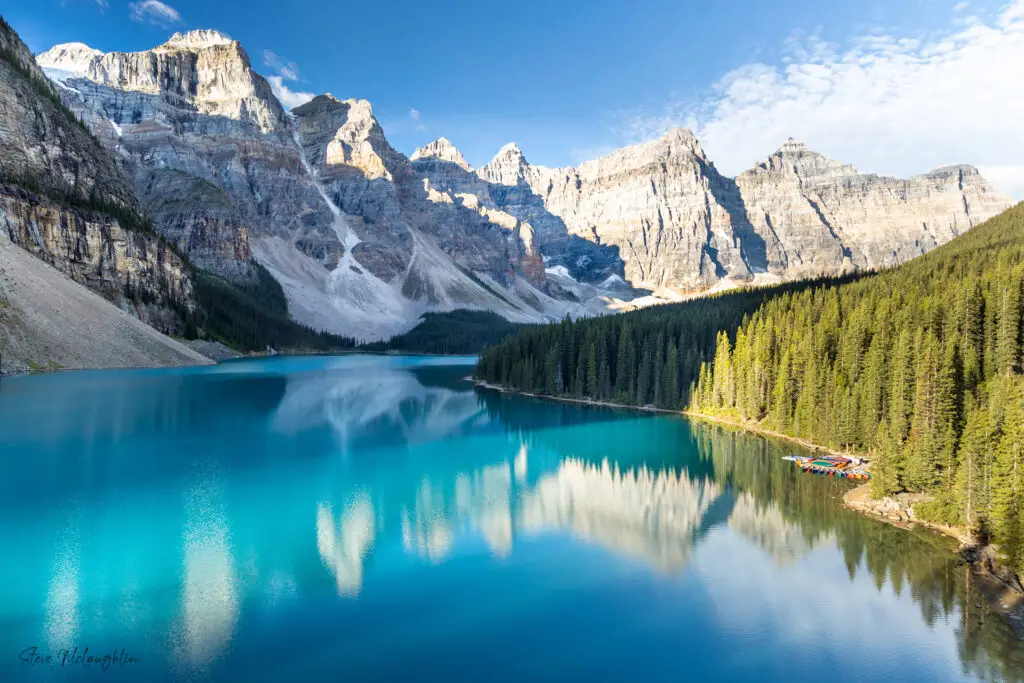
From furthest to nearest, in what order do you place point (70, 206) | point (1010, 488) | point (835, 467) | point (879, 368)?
point (70, 206) → point (879, 368) → point (835, 467) → point (1010, 488)

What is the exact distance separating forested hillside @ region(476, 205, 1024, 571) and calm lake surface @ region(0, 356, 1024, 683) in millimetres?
3947

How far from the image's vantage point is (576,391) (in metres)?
81.8

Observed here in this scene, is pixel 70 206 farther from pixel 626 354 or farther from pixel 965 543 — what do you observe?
pixel 965 543

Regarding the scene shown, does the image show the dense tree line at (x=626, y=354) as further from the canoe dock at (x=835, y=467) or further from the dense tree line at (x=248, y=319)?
the dense tree line at (x=248, y=319)

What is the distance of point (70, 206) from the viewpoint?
333ft

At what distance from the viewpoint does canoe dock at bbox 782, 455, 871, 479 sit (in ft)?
125

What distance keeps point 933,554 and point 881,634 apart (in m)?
8.15

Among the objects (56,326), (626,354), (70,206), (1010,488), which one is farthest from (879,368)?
(70,206)

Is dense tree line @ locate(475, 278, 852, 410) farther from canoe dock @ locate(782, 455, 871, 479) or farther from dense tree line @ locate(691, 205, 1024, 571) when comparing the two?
canoe dock @ locate(782, 455, 871, 479)

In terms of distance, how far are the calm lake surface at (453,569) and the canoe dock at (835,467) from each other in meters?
1.81

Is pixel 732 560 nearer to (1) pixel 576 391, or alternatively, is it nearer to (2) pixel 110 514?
(2) pixel 110 514

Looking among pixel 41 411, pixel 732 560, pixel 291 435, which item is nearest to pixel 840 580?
pixel 732 560

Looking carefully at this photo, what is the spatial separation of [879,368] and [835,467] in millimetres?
7407

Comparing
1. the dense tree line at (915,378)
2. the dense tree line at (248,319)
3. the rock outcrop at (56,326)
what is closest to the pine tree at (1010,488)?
the dense tree line at (915,378)
